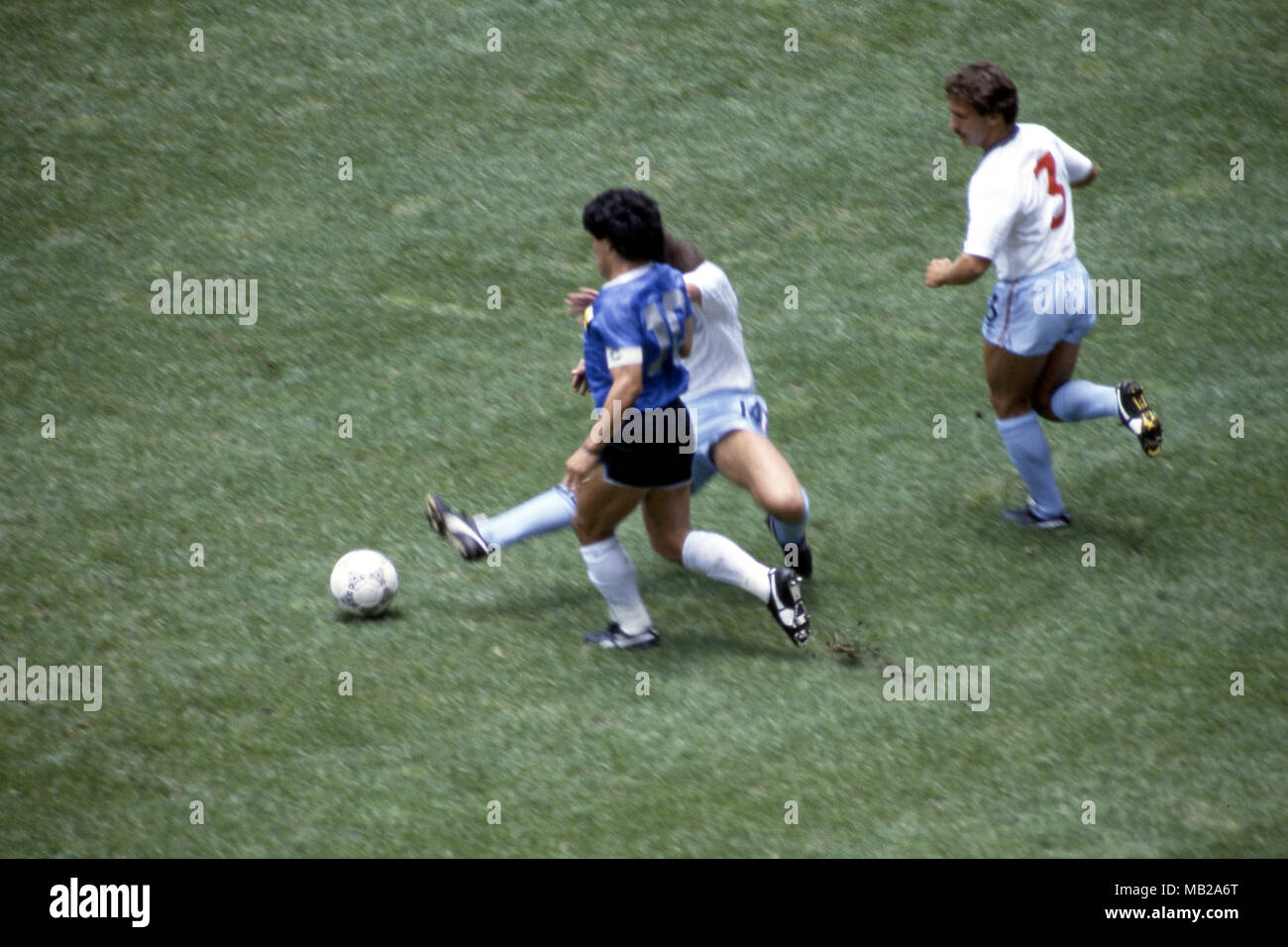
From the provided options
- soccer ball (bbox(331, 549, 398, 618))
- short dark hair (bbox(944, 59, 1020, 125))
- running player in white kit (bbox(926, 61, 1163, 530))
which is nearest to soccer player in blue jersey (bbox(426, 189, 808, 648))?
soccer ball (bbox(331, 549, 398, 618))

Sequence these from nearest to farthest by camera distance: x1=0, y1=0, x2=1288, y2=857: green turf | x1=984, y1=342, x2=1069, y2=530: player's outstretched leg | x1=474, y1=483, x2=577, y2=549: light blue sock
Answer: x1=0, y1=0, x2=1288, y2=857: green turf, x1=474, y1=483, x2=577, y2=549: light blue sock, x1=984, y1=342, x2=1069, y2=530: player's outstretched leg

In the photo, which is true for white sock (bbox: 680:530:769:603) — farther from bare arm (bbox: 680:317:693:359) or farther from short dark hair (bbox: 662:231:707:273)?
short dark hair (bbox: 662:231:707:273)

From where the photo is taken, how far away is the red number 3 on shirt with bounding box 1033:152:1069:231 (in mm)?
6438

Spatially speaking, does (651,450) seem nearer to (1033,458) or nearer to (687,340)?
(687,340)

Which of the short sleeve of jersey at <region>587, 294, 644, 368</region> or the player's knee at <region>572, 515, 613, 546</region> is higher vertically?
the short sleeve of jersey at <region>587, 294, 644, 368</region>

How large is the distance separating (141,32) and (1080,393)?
8370 mm

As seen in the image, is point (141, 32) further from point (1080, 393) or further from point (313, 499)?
point (1080, 393)

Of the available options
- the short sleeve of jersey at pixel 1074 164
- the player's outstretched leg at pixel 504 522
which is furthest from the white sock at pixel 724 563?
the short sleeve of jersey at pixel 1074 164

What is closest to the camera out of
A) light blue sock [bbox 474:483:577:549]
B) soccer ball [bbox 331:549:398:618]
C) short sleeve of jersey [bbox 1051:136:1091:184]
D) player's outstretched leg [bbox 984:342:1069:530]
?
soccer ball [bbox 331:549:398:618]

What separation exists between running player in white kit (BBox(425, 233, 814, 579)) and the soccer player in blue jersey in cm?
34

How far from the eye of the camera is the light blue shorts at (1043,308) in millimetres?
6516

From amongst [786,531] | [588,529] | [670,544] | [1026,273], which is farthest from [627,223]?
[1026,273]

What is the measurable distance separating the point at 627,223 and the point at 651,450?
87 cm

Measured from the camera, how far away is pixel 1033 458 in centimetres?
Result: 686
